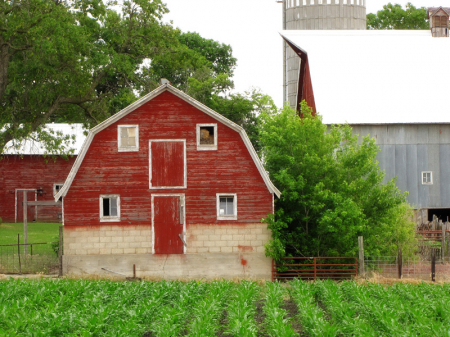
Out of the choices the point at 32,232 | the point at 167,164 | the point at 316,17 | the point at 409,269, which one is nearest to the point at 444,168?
the point at 409,269

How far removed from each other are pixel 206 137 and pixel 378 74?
48.8 feet

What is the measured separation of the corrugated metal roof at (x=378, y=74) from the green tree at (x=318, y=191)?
6695mm

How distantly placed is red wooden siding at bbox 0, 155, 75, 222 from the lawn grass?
4.52ft

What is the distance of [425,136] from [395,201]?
871 cm

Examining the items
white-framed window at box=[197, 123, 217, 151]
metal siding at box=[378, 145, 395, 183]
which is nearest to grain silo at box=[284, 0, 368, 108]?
metal siding at box=[378, 145, 395, 183]

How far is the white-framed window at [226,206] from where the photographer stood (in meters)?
25.1

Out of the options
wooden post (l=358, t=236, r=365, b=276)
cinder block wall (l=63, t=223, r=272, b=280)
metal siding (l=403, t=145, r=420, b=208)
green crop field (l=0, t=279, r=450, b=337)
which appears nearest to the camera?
green crop field (l=0, t=279, r=450, b=337)

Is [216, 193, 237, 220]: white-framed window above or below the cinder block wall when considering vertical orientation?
above

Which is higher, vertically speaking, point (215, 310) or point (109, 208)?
point (109, 208)

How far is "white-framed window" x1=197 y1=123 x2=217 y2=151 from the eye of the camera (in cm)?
2533

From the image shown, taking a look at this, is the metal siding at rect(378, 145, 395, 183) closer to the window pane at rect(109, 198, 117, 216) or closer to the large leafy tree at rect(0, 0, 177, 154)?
the large leafy tree at rect(0, 0, 177, 154)

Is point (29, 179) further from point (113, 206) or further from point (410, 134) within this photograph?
point (410, 134)

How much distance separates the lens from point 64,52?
93.8 ft

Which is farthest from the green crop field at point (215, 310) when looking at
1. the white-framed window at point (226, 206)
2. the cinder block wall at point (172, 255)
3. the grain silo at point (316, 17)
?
the grain silo at point (316, 17)
